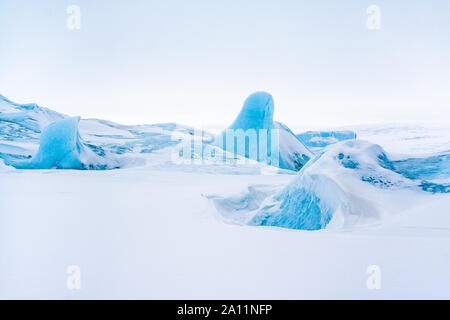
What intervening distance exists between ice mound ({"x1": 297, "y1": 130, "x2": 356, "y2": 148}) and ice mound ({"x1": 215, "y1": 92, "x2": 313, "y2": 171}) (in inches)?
557

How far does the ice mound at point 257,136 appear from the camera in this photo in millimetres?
16266

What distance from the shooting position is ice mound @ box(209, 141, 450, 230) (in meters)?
2.99

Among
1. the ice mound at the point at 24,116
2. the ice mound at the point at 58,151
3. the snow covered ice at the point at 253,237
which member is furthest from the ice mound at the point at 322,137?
the snow covered ice at the point at 253,237

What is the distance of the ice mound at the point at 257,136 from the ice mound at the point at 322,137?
14160 mm

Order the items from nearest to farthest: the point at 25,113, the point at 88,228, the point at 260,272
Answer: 1. the point at 260,272
2. the point at 88,228
3. the point at 25,113

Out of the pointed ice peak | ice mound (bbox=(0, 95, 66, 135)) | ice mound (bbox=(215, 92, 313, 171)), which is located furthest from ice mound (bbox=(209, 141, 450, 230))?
ice mound (bbox=(0, 95, 66, 135))

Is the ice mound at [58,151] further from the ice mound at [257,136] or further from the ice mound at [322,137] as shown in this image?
the ice mound at [322,137]

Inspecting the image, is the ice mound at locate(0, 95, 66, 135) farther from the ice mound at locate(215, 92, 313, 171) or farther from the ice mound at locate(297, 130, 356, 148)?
the ice mound at locate(297, 130, 356, 148)

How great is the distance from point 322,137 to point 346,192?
30.0 meters

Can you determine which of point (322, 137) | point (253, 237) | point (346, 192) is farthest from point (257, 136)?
point (322, 137)

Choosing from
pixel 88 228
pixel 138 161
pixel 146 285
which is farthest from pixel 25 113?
pixel 146 285

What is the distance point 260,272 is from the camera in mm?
1713
